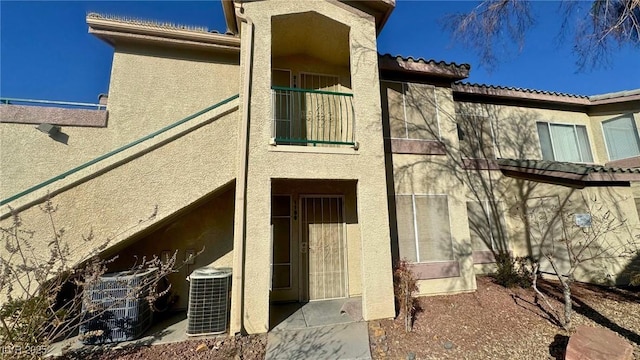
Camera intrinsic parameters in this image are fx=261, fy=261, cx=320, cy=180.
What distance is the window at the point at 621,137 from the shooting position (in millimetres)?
10781

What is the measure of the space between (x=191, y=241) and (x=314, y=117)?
15.2ft

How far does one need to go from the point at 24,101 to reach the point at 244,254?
22.1 ft

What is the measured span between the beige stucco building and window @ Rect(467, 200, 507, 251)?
0.05 metres

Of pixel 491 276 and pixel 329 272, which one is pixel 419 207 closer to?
pixel 329 272

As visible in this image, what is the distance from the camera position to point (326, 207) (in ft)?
24.4

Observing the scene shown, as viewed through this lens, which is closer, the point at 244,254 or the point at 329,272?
the point at 244,254

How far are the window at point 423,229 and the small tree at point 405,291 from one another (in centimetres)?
111

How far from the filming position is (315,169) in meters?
5.79

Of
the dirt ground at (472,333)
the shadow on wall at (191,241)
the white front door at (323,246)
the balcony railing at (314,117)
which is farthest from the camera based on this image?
the balcony railing at (314,117)

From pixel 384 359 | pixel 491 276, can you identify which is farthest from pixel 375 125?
pixel 491 276

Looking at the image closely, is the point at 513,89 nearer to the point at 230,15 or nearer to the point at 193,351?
the point at 230,15

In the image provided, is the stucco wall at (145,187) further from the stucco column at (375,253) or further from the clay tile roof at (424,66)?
the clay tile roof at (424,66)

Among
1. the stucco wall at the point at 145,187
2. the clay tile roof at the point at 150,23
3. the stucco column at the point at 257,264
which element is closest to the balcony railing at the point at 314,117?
the stucco wall at the point at 145,187

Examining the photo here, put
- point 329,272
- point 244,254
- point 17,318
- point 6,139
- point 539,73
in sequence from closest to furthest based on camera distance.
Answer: point 17,318, point 244,254, point 6,139, point 329,272, point 539,73
